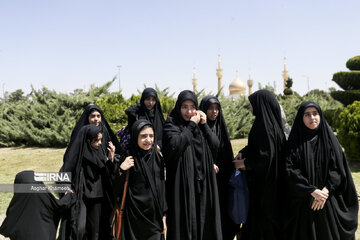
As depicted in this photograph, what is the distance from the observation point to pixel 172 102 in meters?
9.38

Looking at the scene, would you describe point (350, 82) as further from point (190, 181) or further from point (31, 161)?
point (31, 161)

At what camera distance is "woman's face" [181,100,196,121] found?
2.89 meters

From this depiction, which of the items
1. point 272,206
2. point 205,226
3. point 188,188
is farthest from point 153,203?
point 272,206

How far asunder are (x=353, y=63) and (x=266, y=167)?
9.28m

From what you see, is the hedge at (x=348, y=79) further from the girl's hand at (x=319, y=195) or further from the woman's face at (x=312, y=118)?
the girl's hand at (x=319, y=195)

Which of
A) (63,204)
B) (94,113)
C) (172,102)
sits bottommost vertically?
(63,204)

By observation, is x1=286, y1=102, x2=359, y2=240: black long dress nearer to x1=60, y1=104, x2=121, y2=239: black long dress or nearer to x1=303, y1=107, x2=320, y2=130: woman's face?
x1=303, y1=107, x2=320, y2=130: woman's face

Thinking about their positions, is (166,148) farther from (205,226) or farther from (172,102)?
(172,102)

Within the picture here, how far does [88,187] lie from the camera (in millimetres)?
3049

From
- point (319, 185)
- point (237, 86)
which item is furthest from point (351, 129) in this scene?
point (237, 86)

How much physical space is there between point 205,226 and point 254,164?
73 cm

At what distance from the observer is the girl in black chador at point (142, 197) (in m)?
2.64

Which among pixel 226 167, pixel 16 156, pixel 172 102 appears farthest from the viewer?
pixel 16 156

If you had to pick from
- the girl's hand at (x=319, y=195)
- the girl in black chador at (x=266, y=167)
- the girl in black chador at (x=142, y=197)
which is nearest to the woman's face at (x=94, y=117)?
the girl in black chador at (x=142, y=197)
